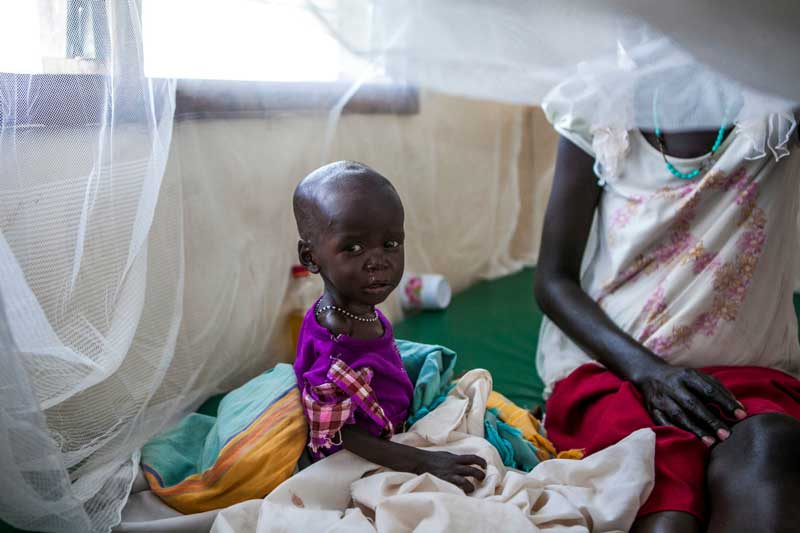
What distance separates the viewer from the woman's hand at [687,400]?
1.01 metres

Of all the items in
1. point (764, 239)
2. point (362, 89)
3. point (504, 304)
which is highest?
point (362, 89)

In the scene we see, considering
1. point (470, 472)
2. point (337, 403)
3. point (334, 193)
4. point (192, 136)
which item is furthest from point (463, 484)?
point (192, 136)

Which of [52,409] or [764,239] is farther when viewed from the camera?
[764,239]

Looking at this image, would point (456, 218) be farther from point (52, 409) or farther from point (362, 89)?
point (52, 409)

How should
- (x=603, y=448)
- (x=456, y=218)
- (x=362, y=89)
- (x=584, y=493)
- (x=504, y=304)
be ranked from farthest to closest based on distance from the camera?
(x=456, y=218), (x=504, y=304), (x=362, y=89), (x=603, y=448), (x=584, y=493)

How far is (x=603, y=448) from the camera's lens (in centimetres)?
105

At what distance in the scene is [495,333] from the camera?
1.82 m

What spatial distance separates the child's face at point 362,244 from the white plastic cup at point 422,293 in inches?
38.9

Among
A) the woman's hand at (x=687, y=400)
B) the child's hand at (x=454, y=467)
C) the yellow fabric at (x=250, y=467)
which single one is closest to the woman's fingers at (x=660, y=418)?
the woman's hand at (x=687, y=400)

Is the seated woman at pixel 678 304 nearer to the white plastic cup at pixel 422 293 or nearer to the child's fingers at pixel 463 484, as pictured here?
the child's fingers at pixel 463 484

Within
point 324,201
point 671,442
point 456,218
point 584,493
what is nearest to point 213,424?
point 324,201

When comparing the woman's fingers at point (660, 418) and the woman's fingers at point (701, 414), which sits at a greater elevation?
the woman's fingers at point (701, 414)

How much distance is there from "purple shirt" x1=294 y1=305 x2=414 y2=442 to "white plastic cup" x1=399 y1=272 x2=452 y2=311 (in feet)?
2.86

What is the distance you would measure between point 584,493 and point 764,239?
52 cm
